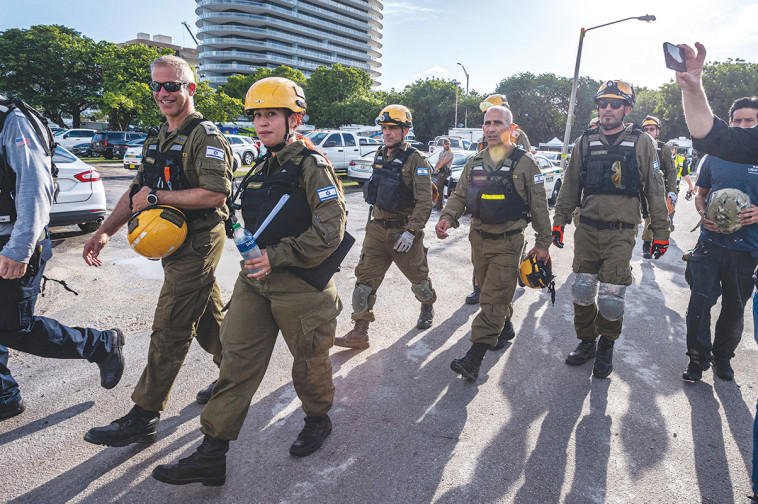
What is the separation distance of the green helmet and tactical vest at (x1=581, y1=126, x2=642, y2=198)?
56cm

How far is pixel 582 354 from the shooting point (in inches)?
157

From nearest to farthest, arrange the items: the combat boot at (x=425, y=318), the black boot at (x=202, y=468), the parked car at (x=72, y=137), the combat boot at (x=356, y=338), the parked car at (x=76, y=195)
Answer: the black boot at (x=202, y=468)
the combat boot at (x=356, y=338)
the combat boot at (x=425, y=318)
the parked car at (x=76, y=195)
the parked car at (x=72, y=137)

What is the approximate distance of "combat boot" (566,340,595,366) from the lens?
12.9 feet

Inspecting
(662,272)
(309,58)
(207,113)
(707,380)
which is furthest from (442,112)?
(309,58)

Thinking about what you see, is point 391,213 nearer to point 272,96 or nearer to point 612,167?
point 612,167

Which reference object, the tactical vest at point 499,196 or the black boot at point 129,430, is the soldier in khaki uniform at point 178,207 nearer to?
the black boot at point 129,430

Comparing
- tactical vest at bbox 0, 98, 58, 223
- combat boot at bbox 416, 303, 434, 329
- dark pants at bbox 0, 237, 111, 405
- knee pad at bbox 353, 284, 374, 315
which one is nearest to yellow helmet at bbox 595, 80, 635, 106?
combat boot at bbox 416, 303, 434, 329

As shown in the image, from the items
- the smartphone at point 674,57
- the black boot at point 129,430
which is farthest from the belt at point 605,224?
the black boot at point 129,430

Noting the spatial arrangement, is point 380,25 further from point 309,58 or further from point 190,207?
point 190,207

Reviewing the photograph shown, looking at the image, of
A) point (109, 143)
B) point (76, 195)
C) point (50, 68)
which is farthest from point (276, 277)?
point (50, 68)

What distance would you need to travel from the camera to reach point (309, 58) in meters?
108

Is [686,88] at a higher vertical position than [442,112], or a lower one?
lower

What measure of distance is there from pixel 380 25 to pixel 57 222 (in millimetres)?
135139

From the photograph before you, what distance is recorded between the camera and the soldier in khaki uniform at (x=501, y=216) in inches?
145
